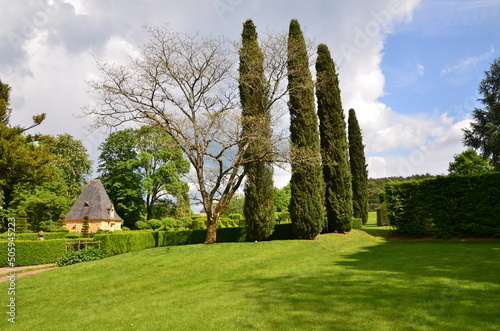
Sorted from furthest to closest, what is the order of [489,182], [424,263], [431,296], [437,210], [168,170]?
[168,170], [437,210], [489,182], [424,263], [431,296]

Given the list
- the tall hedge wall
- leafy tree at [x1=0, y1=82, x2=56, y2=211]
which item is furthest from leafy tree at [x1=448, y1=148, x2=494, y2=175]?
leafy tree at [x1=0, y1=82, x2=56, y2=211]

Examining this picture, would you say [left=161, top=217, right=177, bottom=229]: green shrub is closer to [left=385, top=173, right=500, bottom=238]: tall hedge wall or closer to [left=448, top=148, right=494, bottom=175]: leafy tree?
[left=385, top=173, right=500, bottom=238]: tall hedge wall

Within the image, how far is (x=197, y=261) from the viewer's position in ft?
37.7

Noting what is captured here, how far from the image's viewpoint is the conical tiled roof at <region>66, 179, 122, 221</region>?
32.6 m

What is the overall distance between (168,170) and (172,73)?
18.2 meters

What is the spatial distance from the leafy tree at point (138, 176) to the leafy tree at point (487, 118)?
30.6 meters

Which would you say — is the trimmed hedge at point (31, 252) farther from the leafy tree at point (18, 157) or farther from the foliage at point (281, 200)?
the foliage at point (281, 200)

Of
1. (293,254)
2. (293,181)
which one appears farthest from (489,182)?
(293,254)

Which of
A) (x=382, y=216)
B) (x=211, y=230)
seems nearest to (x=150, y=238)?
(x=211, y=230)

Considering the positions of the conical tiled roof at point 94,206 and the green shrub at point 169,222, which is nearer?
the green shrub at point 169,222

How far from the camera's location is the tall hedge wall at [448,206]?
15.4 metres

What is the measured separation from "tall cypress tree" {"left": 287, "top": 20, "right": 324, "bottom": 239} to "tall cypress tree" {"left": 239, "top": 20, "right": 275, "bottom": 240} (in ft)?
4.47

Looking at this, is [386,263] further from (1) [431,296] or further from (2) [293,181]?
(2) [293,181]

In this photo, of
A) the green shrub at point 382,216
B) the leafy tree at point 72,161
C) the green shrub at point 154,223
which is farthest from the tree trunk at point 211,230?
the leafy tree at point 72,161
